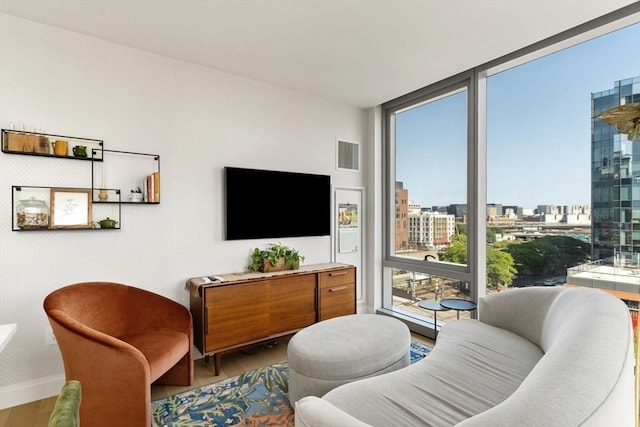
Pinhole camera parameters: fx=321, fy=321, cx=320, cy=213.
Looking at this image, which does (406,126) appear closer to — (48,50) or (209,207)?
(209,207)

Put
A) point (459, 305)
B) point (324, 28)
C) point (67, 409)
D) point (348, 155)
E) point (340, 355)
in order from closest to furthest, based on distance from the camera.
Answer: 1. point (67, 409)
2. point (340, 355)
3. point (324, 28)
4. point (459, 305)
5. point (348, 155)

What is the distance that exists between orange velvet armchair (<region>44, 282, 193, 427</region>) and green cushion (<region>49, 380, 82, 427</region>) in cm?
121

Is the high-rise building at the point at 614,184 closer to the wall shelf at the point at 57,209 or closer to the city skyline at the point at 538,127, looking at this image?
the city skyline at the point at 538,127

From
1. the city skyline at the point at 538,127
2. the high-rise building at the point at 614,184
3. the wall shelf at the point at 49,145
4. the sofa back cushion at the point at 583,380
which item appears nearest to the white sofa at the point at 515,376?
the sofa back cushion at the point at 583,380

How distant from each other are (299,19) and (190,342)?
2531mm

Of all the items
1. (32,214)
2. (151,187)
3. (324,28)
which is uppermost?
(324,28)

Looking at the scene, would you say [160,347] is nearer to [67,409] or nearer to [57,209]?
[57,209]

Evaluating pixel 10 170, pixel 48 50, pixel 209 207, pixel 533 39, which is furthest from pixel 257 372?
pixel 533 39

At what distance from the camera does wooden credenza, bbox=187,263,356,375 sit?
2.68m

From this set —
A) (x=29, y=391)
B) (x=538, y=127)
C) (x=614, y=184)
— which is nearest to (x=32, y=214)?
(x=29, y=391)

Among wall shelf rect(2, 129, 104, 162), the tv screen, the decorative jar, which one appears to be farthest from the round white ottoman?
wall shelf rect(2, 129, 104, 162)

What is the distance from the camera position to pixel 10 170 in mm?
2270

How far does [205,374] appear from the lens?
2.72m

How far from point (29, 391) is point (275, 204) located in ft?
7.91
